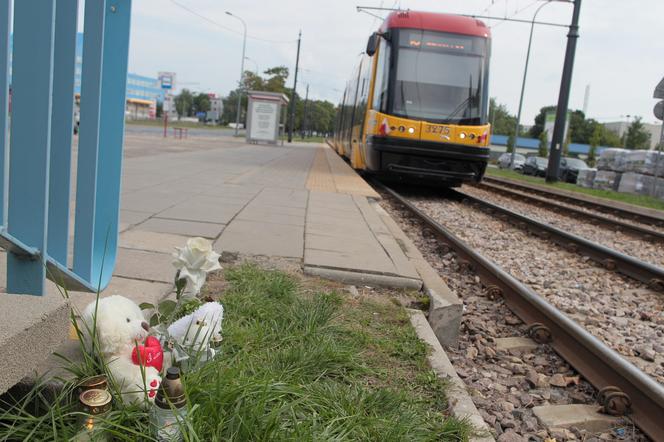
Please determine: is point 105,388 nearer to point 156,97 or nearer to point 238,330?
point 238,330

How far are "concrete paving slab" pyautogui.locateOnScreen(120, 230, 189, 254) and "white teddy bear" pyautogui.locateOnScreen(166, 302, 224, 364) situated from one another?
1.85 meters

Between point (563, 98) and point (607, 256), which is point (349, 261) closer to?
point (607, 256)

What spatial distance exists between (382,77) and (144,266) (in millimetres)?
8180

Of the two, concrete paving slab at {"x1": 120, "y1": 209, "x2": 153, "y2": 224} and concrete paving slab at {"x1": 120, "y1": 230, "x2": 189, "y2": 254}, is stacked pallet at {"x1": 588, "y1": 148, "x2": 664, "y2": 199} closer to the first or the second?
concrete paving slab at {"x1": 120, "y1": 209, "x2": 153, "y2": 224}

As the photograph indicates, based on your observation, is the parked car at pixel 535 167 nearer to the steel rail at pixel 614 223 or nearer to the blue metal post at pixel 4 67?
the steel rail at pixel 614 223

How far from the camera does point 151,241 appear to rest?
4133mm

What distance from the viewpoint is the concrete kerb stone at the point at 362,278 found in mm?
3873

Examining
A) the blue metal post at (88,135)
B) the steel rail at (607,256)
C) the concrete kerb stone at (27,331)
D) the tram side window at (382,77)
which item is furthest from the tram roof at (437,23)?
the concrete kerb stone at (27,331)

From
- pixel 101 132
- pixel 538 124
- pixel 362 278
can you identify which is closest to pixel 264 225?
pixel 362 278

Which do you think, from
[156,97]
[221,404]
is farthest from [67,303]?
[156,97]

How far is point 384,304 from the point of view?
3.37 meters

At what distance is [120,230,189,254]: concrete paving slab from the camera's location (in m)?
3.86

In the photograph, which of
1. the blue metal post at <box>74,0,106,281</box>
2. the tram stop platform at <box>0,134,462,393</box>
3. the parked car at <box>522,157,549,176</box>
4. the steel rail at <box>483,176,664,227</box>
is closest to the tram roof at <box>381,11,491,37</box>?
the tram stop platform at <box>0,134,462,393</box>

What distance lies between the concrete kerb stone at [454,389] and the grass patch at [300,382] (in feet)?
0.15
